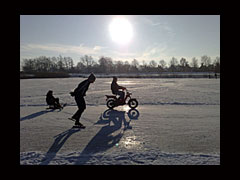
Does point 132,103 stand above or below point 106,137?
above

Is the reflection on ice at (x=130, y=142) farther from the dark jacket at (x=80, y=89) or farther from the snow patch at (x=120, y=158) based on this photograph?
the dark jacket at (x=80, y=89)

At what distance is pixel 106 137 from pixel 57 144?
1.33 m

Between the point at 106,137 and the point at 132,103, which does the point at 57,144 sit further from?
the point at 132,103

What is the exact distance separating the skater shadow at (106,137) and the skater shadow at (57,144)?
0.66 meters

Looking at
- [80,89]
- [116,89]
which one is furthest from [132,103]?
[80,89]

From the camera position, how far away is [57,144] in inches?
147

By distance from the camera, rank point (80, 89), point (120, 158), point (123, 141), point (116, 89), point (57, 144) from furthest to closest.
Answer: point (116, 89), point (80, 89), point (123, 141), point (57, 144), point (120, 158)

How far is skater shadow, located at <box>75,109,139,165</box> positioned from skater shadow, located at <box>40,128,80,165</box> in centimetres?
66
